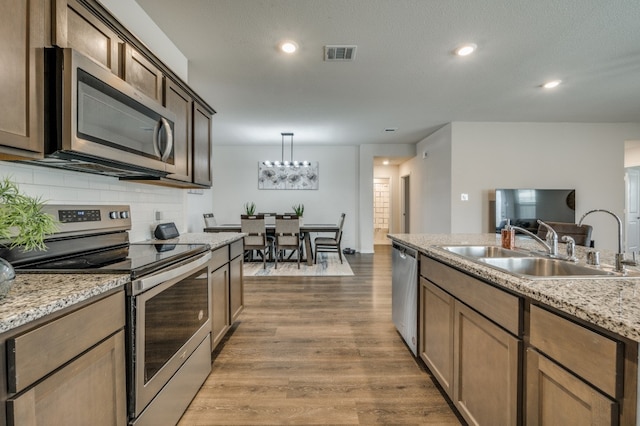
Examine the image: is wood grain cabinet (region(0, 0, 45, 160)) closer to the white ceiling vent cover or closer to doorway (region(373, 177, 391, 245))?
the white ceiling vent cover

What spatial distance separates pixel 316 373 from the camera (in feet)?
6.40

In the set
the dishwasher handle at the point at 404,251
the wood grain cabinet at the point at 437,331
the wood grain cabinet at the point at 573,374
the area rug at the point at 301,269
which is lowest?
the area rug at the point at 301,269

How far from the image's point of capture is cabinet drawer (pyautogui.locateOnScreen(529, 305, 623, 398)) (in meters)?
0.70

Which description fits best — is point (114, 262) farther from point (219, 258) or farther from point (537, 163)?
point (537, 163)

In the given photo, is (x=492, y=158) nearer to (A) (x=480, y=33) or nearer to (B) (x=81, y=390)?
(A) (x=480, y=33)

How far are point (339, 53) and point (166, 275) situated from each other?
2469 mm

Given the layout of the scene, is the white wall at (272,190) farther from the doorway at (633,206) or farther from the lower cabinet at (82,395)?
the lower cabinet at (82,395)

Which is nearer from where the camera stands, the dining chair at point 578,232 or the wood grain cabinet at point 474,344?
the wood grain cabinet at point 474,344

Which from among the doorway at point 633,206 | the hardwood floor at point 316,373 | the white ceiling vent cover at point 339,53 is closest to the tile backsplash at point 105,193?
the hardwood floor at point 316,373

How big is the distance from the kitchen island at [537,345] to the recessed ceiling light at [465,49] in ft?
6.52

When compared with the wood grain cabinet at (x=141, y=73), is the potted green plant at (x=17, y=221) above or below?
below

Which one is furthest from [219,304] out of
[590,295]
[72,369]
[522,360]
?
[590,295]

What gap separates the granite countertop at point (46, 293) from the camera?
692 mm

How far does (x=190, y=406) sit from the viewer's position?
164 centimetres
